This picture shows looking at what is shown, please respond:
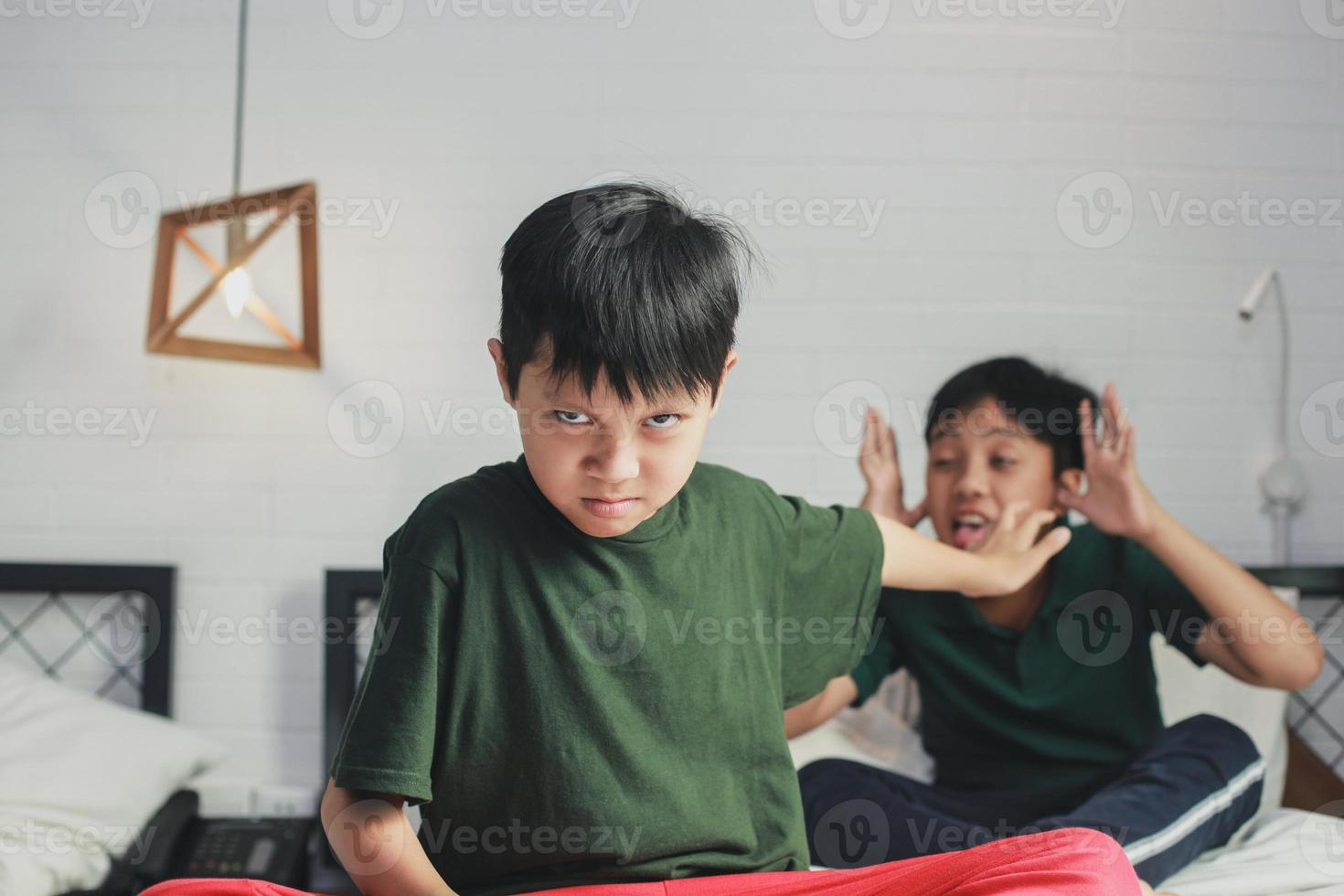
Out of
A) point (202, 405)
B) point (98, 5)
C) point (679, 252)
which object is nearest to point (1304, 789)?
point (679, 252)

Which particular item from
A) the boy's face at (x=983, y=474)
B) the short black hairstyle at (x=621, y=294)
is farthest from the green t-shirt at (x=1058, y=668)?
the short black hairstyle at (x=621, y=294)

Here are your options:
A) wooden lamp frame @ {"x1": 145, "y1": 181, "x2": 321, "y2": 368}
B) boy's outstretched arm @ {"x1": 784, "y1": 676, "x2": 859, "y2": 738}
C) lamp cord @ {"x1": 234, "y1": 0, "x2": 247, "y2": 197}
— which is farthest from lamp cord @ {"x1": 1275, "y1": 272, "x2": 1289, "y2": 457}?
lamp cord @ {"x1": 234, "y1": 0, "x2": 247, "y2": 197}

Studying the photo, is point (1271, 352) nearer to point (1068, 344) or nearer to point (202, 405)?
point (1068, 344)

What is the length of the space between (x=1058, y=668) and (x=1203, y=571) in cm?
25

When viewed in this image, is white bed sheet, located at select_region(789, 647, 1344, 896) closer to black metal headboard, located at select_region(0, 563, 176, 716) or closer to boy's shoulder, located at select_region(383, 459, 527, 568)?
boy's shoulder, located at select_region(383, 459, 527, 568)

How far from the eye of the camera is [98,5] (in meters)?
2.09

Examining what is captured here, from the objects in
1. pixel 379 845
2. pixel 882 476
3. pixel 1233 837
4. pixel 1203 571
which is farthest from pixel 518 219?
pixel 1233 837

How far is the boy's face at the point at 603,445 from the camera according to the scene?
94 centimetres

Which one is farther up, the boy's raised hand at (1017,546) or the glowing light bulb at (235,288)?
the glowing light bulb at (235,288)

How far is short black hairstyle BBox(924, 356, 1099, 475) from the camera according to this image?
1691mm

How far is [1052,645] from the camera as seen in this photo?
1655mm

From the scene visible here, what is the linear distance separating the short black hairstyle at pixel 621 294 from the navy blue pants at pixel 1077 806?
750 millimetres

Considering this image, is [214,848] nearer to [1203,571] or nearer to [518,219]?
[518,219]

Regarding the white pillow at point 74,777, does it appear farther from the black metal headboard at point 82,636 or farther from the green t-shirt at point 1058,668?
the green t-shirt at point 1058,668
